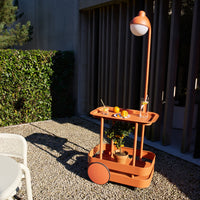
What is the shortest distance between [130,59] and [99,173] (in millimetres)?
3137

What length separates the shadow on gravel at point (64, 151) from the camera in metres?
3.59

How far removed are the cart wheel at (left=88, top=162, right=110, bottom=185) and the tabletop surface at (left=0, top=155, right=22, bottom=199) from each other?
1347mm

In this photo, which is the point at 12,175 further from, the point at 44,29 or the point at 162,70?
the point at 44,29

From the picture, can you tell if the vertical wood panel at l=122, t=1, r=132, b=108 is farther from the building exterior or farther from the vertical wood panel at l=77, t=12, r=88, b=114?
the vertical wood panel at l=77, t=12, r=88, b=114

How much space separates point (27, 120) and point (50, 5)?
4.44 m

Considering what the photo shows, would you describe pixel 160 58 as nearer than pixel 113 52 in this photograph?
Yes

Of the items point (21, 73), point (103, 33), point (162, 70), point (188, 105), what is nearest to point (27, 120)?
point (21, 73)

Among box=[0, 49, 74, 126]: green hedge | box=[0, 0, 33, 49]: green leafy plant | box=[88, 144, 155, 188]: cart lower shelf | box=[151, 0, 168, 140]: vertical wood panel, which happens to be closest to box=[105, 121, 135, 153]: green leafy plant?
box=[88, 144, 155, 188]: cart lower shelf

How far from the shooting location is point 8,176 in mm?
1842

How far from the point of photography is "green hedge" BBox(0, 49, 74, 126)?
544cm

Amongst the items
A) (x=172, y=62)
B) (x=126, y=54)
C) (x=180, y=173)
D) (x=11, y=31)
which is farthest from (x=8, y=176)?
(x=11, y=31)

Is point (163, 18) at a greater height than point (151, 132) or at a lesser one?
greater

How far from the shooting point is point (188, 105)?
13.1ft

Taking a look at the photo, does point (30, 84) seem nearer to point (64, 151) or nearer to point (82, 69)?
point (82, 69)
